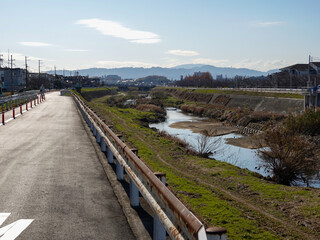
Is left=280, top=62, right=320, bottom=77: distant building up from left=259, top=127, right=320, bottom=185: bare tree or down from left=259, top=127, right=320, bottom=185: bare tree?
up

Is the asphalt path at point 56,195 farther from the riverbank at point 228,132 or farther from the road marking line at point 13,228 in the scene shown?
the riverbank at point 228,132

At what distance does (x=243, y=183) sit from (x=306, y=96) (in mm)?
41112

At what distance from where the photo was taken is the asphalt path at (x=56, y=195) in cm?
579

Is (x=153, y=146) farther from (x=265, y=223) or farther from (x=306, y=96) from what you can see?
(x=306, y=96)

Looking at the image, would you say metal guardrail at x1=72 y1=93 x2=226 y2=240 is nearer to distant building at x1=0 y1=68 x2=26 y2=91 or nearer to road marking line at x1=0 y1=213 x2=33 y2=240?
road marking line at x1=0 y1=213 x2=33 y2=240

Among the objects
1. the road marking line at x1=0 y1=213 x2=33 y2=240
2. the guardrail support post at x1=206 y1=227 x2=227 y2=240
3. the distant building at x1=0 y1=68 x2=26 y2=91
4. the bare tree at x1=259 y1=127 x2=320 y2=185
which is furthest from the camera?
the distant building at x1=0 y1=68 x2=26 y2=91

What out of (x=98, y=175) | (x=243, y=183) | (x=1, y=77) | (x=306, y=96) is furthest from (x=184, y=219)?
(x=1, y=77)

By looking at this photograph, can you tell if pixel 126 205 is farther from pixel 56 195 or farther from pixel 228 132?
pixel 228 132

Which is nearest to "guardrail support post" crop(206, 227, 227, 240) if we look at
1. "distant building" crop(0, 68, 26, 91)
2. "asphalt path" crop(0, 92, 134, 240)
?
"asphalt path" crop(0, 92, 134, 240)

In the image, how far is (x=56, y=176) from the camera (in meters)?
9.39

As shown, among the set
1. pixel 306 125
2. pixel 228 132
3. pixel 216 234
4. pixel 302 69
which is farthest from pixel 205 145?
pixel 302 69

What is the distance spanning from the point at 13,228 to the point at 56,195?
1.92 meters

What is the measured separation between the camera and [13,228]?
577 centimetres

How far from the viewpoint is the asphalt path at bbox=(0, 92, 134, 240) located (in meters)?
5.79
